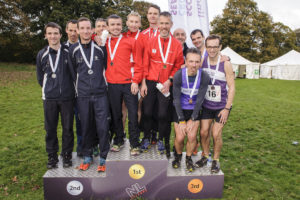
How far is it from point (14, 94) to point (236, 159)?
1062 cm

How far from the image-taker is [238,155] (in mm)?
5090

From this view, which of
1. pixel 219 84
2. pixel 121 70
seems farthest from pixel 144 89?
pixel 219 84

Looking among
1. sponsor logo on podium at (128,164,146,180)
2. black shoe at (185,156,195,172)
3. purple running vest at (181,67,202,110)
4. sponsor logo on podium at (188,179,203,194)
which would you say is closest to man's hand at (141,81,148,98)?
purple running vest at (181,67,202,110)

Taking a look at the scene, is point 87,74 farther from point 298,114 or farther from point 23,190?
point 298,114

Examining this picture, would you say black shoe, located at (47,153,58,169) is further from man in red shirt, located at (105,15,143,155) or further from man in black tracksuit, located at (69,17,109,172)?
man in red shirt, located at (105,15,143,155)

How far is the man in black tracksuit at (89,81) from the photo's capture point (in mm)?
3385

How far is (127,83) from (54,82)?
1050 mm

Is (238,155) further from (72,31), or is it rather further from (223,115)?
(72,31)

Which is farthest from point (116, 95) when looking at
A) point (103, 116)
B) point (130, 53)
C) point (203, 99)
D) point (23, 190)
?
point (23, 190)

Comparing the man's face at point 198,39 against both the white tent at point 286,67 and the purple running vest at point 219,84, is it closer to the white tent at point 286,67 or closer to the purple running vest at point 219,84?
the purple running vest at point 219,84

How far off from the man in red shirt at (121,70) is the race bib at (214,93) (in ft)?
3.43

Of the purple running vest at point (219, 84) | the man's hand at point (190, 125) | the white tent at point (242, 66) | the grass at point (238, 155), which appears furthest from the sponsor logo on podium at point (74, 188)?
the white tent at point (242, 66)

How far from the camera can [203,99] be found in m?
3.40

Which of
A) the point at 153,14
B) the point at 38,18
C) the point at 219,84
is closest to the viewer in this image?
the point at 219,84
